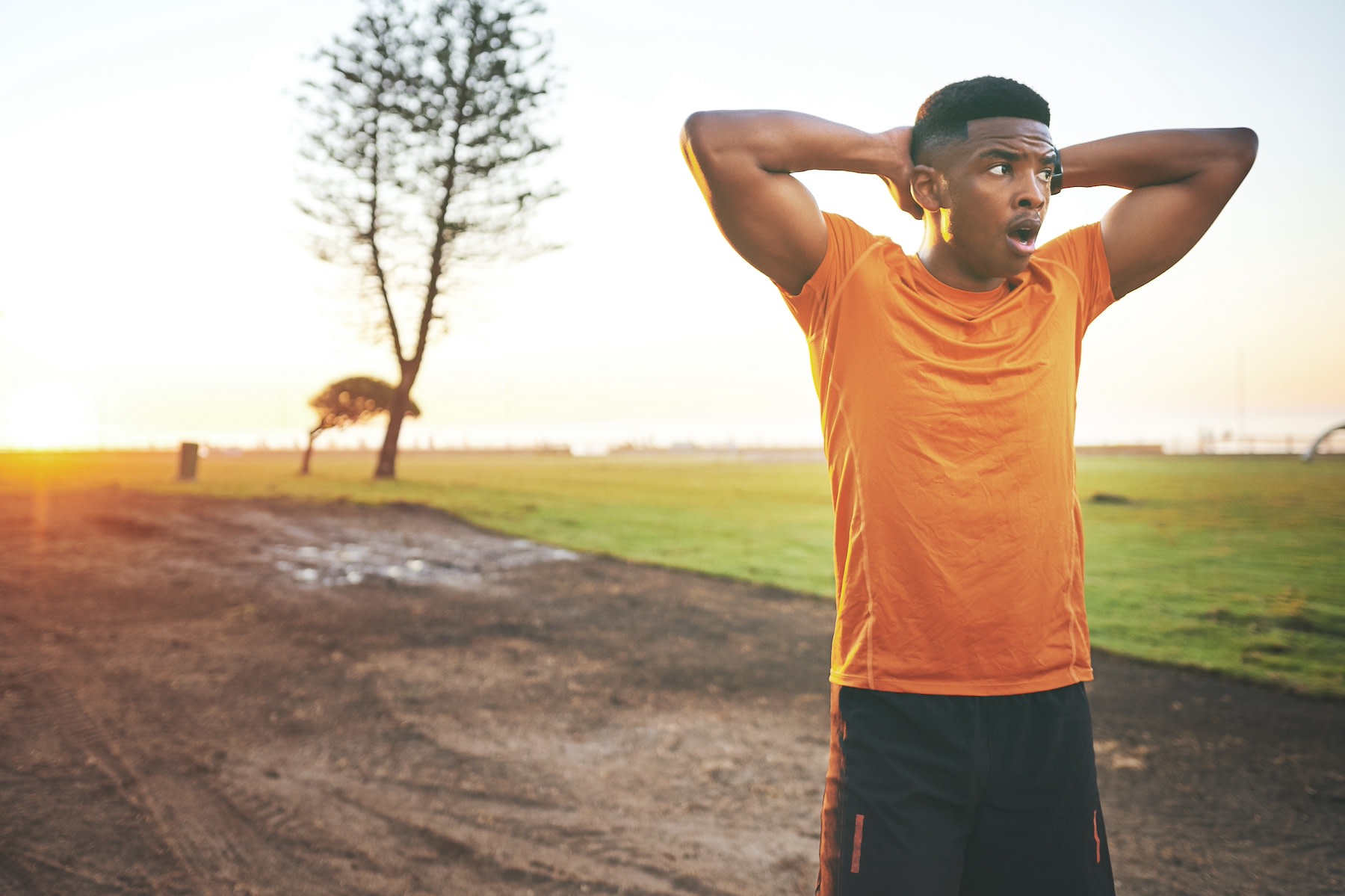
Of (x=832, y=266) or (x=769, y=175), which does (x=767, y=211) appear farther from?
(x=832, y=266)

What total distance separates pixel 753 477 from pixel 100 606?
28765mm

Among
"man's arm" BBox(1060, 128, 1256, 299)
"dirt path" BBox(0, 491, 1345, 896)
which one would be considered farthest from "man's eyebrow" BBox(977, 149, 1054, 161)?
"dirt path" BBox(0, 491, 1345, 896)

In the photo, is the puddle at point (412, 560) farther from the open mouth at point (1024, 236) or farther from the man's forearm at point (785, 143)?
the open mouth at point (1024, 236)

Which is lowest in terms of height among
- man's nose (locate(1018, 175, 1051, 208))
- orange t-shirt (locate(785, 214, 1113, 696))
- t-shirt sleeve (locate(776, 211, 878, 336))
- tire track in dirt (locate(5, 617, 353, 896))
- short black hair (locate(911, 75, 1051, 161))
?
tire track in dirt (locate(5, 617, 353, 896))

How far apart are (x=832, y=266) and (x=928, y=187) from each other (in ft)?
1.05

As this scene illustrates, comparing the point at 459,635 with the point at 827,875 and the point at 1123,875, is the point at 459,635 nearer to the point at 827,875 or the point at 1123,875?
the point at 1123,875

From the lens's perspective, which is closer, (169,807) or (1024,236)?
(1024,236)

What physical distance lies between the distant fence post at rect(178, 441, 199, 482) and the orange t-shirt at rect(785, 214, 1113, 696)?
869 inches

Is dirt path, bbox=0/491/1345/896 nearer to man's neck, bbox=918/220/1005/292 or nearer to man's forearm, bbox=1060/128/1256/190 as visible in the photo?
man's neck, bbox=918/220/1005/292

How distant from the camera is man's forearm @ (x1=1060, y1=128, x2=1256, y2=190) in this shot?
2053 millimetres

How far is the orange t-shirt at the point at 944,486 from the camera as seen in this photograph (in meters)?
1.65

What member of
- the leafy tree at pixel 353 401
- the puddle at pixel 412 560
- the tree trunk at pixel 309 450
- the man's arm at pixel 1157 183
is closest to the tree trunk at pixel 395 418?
the leafy tree at pixel 353 401

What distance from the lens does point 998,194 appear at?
1.76 m

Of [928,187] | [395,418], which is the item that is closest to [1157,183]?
[928,187]
